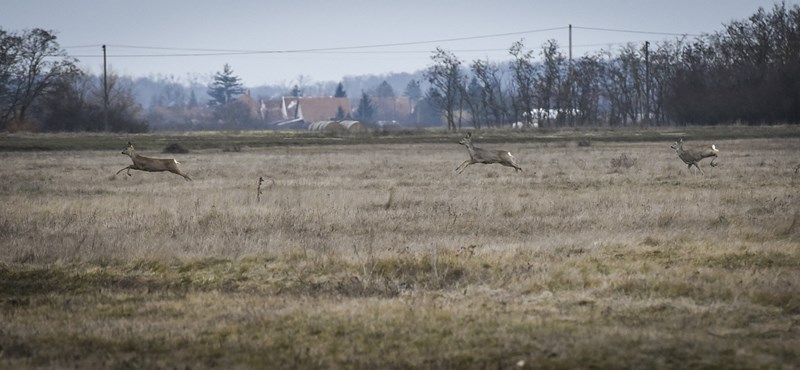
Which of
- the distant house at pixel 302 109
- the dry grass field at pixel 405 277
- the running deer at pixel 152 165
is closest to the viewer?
the dry grass field at pixel 405 277

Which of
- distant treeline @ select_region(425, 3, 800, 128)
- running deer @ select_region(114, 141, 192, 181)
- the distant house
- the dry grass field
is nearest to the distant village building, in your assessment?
the distant house

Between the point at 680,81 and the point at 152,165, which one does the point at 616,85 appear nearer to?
the point at 680,81

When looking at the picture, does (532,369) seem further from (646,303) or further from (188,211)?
(188,211)

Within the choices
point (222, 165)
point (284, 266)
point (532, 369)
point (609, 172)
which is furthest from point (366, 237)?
point (222, 165)

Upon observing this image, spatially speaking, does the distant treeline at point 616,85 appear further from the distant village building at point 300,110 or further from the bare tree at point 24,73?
the distant village building at point 300,110

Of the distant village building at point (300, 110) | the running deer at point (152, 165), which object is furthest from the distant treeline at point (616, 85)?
the distant village building at point (300, 110)

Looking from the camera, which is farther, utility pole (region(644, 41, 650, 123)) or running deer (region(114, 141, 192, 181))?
utility pole (region(644, 41, 650, 123))

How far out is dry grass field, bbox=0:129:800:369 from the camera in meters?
9.87

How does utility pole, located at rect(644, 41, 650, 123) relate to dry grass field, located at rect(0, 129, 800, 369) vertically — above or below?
above

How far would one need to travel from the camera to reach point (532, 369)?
9.19 meters

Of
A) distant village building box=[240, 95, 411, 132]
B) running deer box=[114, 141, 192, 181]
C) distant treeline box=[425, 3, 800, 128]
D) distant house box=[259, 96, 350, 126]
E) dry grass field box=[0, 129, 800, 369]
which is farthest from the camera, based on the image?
distant house box=[259, 96, 350, 126]

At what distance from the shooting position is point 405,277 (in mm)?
13703

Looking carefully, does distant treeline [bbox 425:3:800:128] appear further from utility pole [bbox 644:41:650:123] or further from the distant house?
the distant house

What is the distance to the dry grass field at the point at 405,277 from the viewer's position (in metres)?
9.87
